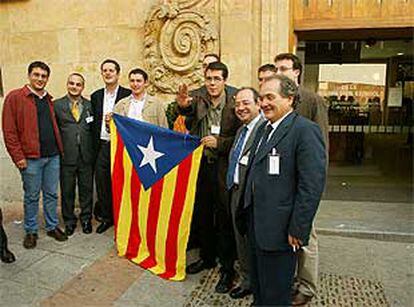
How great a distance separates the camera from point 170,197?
390 cm

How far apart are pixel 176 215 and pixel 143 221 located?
42 cm

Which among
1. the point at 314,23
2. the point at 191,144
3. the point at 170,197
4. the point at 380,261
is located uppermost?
the point at 314,23

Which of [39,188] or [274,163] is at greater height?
[274,163]

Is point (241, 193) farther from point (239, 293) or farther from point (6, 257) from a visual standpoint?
point (6, 257)

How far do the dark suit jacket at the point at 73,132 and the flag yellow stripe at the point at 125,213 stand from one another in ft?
2.77

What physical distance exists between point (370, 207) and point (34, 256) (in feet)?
14.6

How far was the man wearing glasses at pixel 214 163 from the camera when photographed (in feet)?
11.6

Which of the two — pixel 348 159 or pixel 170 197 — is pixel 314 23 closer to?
pixel 170 197

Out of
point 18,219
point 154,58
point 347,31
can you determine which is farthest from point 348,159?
point 18,219

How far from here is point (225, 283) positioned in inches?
141

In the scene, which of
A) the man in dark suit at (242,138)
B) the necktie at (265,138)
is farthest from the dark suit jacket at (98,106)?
the necktie at (265,138)

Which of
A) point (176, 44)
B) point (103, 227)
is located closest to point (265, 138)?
point (103, 227)

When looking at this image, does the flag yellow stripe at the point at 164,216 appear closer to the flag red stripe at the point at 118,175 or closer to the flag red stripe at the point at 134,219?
the flag red stripe at the point at 134,219

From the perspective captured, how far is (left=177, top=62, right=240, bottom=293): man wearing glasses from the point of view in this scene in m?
3.55
